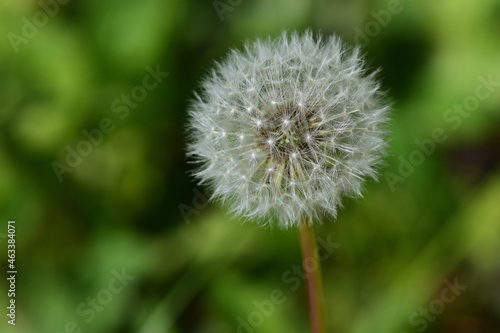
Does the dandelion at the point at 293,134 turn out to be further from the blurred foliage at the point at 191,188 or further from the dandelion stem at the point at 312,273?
the blurred foliage at the point at 191,188

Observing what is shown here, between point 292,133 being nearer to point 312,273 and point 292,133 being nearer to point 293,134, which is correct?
point 293,134

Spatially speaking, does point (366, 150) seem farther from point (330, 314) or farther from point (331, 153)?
point (330, 314)

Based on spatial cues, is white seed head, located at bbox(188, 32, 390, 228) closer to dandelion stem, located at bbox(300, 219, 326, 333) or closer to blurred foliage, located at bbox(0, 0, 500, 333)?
dandelion stem, located at bbox(300, 219, 326, 333)

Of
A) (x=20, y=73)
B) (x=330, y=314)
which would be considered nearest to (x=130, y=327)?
(x=330, y=314)

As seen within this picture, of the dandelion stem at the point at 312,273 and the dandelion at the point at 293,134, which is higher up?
the dandelion at the point at 293,134

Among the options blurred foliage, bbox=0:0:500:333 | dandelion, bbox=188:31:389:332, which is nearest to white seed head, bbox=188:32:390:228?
dandelion, bbox=188:31:389:332

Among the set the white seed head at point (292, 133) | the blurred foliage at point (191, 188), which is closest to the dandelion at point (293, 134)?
the white seed head at point (292, 133)
